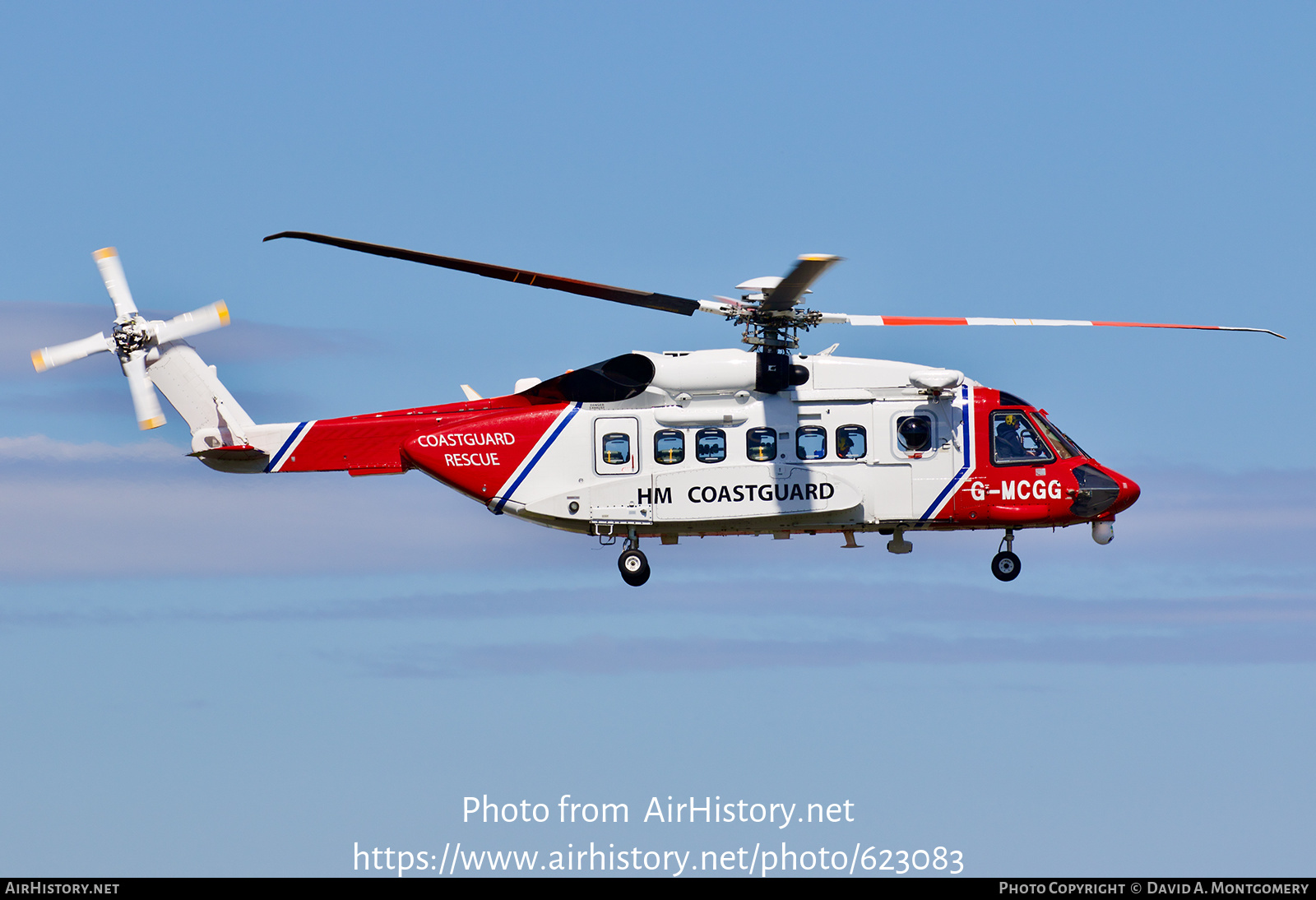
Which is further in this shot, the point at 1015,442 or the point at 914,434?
the point at 1015,442

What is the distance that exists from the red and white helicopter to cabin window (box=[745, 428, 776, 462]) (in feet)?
0.11

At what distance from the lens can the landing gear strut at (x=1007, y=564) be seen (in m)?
31.3

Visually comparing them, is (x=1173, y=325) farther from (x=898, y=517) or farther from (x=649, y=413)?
(x=649, y=413)

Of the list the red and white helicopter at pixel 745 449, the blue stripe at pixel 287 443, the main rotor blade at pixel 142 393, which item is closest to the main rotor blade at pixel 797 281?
the red and white helicopter at pixel 745 449

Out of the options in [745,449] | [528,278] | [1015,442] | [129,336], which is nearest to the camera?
[528,278]

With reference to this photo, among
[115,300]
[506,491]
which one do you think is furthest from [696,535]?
[115,300]

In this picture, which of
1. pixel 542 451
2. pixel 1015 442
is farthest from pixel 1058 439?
pixel 542 451

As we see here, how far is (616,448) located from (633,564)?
2412 mm

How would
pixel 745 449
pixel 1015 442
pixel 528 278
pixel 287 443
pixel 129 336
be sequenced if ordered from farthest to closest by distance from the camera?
1. pixel 129 336
2. pixel 287 443
3. pixel 1015 442
4. pixel 745 449
5. pixel 528 278

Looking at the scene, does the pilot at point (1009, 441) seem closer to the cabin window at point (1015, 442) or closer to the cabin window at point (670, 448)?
the cabin window at point (1015, 442)

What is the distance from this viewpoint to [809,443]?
3028cm

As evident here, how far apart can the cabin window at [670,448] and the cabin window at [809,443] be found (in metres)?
2.31

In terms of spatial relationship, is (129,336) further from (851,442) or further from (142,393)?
(851,442)

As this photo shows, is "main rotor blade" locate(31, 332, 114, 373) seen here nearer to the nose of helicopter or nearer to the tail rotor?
the tail rotor
